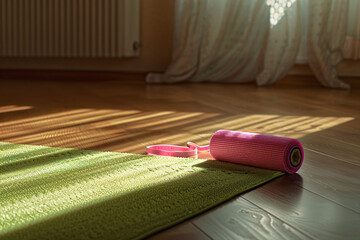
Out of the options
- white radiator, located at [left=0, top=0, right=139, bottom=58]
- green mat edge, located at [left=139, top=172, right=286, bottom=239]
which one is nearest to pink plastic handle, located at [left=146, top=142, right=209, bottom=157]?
green mat edge, located at [left=139, top=172, right=286, bottom=239]

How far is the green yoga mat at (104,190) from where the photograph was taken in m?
0.66

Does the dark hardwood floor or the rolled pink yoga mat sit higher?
the rolled pink yoga mat

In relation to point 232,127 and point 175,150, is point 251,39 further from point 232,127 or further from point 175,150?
point 175,150

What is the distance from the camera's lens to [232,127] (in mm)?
1521

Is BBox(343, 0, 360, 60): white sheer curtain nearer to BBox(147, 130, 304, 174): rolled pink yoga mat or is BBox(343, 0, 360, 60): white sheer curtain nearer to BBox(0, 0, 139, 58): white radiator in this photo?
BBox(0, 0, 139, 58): white radiator

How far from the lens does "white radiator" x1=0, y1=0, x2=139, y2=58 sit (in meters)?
3.22

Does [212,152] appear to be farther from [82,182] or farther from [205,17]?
[205,17]

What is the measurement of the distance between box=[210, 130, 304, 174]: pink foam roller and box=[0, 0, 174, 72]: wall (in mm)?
2368

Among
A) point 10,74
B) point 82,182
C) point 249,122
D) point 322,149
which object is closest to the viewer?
point 82,182

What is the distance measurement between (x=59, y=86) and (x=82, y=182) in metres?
2.00

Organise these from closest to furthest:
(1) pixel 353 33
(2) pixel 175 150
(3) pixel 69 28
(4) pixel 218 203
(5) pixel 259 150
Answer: (4) pixel 218 203
(5) pixel 259 150
(2) pixel 175 150
(1) pixel 353 33
(3) pixel 69 28

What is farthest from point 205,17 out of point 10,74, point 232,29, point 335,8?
point 10,74

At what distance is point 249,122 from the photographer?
163 cm

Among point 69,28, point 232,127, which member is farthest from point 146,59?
point 232,127
